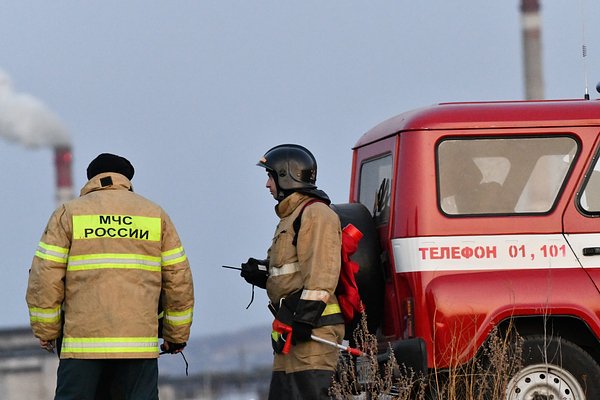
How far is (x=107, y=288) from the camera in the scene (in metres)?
7.14

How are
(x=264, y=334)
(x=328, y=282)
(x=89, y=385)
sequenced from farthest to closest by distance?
(x=264, y=334), (x=328, y=282), (x=89, y=385)

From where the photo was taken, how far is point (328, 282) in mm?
7680

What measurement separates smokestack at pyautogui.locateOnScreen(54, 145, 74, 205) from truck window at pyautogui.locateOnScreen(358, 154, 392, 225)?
1340 inches

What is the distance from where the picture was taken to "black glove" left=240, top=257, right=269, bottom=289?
8156 millimetres

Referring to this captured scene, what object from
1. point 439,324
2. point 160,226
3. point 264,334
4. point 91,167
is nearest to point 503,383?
point 439,324

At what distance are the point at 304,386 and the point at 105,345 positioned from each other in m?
1.34

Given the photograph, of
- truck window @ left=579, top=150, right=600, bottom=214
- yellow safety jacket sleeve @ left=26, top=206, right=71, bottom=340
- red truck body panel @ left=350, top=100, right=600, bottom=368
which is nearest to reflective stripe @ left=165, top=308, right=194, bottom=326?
yellow safety jacket sleeve @ left=26, top=206, right=71, bottom=340

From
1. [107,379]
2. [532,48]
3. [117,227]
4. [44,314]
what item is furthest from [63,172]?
[44,314]

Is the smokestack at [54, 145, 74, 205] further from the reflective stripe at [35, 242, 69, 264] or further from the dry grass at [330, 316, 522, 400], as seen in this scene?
the reflective stripe at [35, 242, 69, 264]

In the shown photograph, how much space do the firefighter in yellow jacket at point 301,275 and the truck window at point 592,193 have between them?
1.62 m

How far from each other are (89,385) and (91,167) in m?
1.26

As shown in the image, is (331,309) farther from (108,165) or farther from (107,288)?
(108,165)

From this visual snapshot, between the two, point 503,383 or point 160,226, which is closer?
point 160,226

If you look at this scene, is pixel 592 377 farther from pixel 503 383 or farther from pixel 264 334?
pixel 264 334
